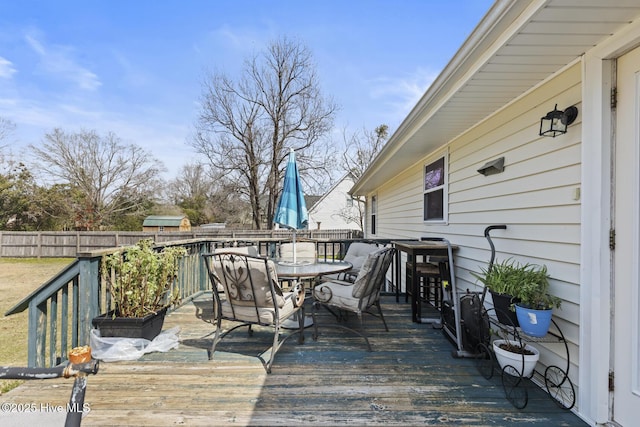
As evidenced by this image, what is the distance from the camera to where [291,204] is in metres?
3.84

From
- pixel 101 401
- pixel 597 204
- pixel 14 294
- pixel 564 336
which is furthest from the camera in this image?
pixel 14 294

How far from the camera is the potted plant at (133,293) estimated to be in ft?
9.18

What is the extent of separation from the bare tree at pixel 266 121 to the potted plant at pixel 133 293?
1354cm

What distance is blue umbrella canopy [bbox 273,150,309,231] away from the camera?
150 inches

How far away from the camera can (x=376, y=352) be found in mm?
2838

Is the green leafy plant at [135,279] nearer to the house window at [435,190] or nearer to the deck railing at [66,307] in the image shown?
the deck railing at [66,307]

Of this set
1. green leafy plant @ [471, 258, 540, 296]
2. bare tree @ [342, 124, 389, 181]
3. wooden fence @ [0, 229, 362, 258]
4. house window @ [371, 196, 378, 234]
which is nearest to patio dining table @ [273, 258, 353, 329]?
green leafy plant @ [471, 258, 540, 296]

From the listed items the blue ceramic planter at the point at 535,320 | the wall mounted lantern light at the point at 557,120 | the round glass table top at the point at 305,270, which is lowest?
the blue ceramic planter at the point at 535,320

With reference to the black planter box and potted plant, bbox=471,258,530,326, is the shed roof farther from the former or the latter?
potted plant, bbox=471,258,530,326

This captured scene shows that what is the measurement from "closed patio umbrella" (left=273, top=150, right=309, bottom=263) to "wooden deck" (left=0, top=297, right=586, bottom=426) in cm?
147

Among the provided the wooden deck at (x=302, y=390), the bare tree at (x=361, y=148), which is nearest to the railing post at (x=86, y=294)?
the wooden deck at (x=302, y=390)

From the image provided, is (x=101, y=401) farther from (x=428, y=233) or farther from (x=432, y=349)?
(x=428, y=233)

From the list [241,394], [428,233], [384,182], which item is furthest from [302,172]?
[241,394]

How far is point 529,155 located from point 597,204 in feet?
2.87
